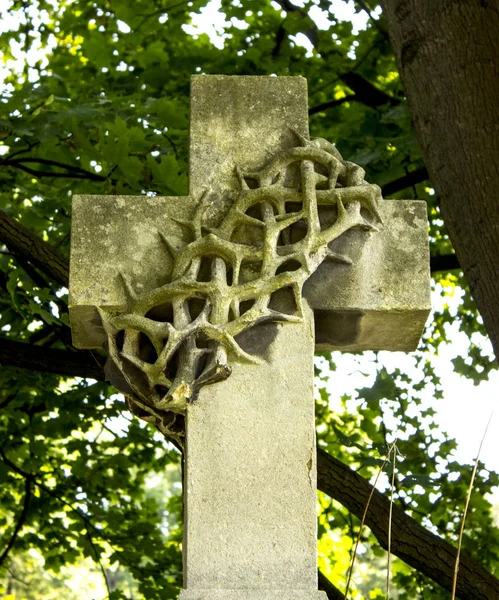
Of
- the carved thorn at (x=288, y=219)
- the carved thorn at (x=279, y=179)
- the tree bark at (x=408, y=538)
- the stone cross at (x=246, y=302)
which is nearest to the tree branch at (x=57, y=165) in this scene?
the tree bark at (x=408, y=538)

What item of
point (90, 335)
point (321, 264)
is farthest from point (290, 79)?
point (90, 335)

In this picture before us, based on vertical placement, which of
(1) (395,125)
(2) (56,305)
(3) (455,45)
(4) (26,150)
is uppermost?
(1) (395,125)

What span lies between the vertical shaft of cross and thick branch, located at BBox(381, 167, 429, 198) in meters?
3.70

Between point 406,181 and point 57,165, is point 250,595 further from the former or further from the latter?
point 406,181

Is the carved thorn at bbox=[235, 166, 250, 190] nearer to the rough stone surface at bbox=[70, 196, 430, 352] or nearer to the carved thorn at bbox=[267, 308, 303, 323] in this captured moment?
the rough stone surface at bbox=[70, 196, 430, 352]

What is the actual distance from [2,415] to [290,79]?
16.6 feet

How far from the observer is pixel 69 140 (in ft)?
20.1

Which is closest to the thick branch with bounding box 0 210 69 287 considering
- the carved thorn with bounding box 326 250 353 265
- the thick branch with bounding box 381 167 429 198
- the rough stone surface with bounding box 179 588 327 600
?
the carved thorn with bounding box 326 250 353 265

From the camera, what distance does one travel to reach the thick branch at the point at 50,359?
18.8 ft

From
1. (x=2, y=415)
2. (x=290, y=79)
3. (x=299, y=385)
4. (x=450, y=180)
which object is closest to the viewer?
(x=299, y=385)

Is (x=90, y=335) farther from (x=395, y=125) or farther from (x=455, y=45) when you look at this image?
(x=395, y=125)

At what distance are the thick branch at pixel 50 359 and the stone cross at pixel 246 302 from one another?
2.41m

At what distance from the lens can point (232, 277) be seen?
303 centimetres

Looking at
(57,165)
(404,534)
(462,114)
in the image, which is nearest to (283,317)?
(462,114)
